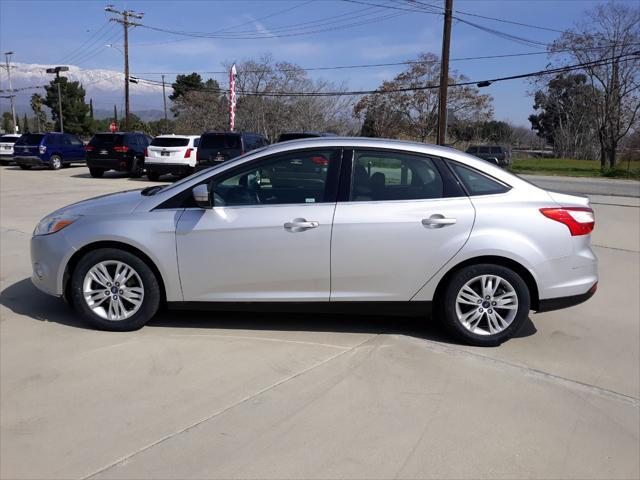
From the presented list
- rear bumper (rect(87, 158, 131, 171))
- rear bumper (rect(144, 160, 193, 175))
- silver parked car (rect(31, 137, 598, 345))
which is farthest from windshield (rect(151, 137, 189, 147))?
silver parked car (rect(31, 137, 598, 345))

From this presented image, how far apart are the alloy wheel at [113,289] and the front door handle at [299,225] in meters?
1.31

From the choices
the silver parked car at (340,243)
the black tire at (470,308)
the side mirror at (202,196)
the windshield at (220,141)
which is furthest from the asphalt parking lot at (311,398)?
the windshield at (220,141)

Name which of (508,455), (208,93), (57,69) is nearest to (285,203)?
(508,455)

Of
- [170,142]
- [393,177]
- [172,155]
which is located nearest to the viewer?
[393,177]

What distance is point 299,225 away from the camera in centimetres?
432

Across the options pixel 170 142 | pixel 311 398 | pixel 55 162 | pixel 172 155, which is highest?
pixel 170 142

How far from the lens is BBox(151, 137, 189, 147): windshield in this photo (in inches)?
742

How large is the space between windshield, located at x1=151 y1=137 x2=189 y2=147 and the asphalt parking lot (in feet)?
46.3

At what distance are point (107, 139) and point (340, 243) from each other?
18690 mm

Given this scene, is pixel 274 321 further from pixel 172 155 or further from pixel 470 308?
pixel 172 155

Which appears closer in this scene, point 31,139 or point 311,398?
point 311,398

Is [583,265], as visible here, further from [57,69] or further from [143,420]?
[57,69]

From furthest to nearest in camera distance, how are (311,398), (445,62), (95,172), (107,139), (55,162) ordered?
1. (55,162)
2. (445,62)
3. (95,172)
4. (107,139)
5. (311,398)

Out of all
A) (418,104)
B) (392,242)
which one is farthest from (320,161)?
(418,104)
